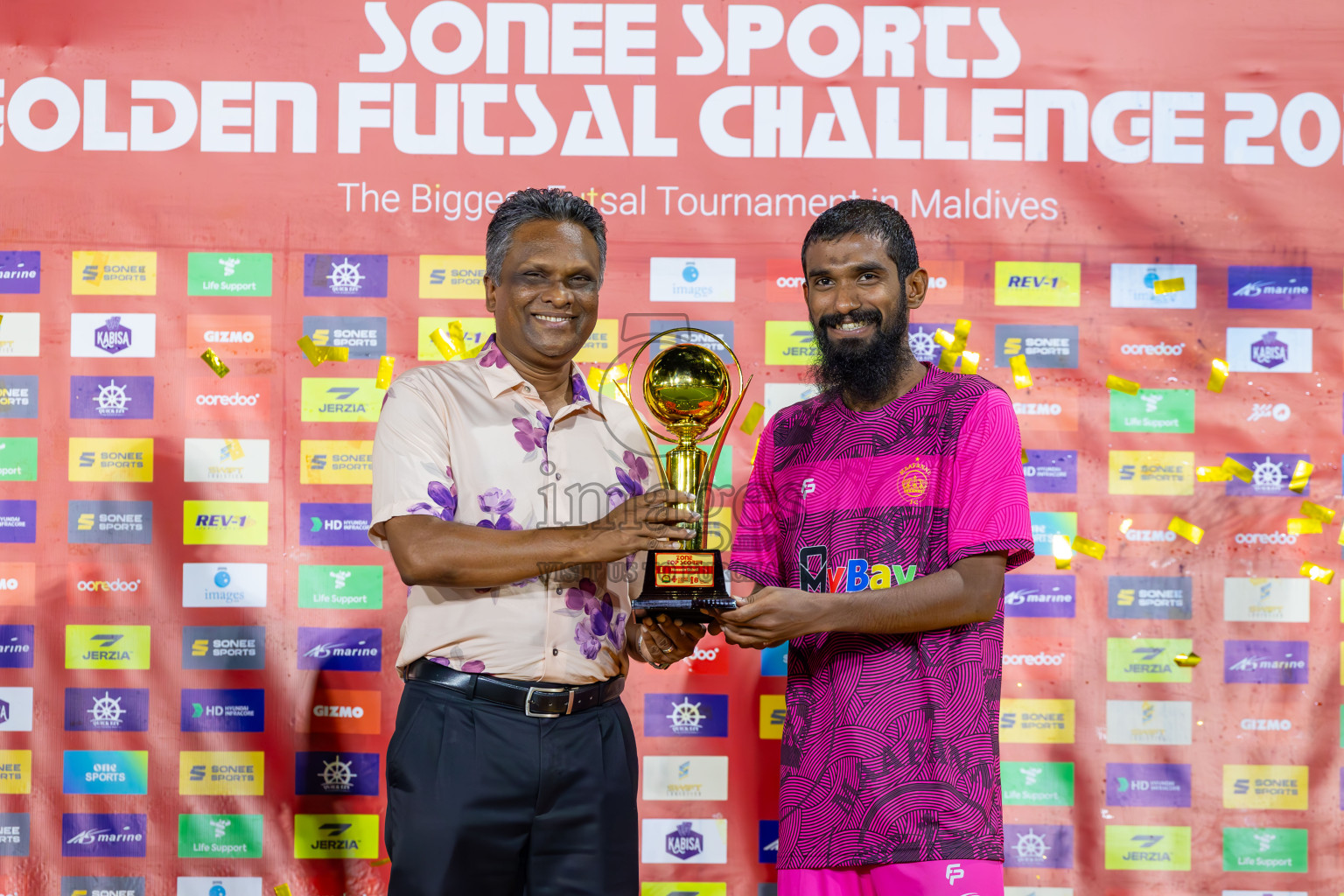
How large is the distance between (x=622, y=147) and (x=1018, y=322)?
1.24 m

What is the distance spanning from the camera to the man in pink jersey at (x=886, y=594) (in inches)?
61.1

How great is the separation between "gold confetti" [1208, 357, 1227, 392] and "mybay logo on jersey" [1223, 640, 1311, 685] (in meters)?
0.72

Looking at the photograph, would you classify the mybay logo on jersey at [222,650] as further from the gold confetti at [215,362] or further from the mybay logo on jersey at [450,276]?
the mybay logo on jersey at [450,276]

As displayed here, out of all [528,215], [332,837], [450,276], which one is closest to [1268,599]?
[528,215]

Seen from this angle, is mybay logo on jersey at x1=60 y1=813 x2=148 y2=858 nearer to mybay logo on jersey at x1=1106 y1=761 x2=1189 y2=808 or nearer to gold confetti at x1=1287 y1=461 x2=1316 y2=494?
mybay logo on jersey at x1=1106 y1=761 x2=1189 y2=808

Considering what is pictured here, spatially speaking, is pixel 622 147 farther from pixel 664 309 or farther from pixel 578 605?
pixel 578 605

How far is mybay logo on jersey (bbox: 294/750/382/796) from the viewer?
2697 millimetres

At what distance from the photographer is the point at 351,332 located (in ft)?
8.92

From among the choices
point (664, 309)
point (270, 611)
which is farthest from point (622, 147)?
point (270, 611)

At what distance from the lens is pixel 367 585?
2.71 metres

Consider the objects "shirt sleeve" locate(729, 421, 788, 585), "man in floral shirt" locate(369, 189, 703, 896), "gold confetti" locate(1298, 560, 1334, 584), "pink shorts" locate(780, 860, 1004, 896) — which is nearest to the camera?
"pink shorts" locate(780, 860, 1004, 896)

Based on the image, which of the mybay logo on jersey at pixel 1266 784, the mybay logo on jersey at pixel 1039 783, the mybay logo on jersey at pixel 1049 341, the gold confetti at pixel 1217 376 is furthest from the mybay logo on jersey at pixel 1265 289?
the mybay logo on jersey at pixel 1039 783

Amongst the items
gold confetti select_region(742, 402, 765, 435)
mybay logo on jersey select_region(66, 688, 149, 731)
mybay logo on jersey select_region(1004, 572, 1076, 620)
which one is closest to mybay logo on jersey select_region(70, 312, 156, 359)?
mybay logo on jersey select_region(66, 688, 149, 731)

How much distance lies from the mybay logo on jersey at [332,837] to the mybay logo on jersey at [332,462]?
95 cm
